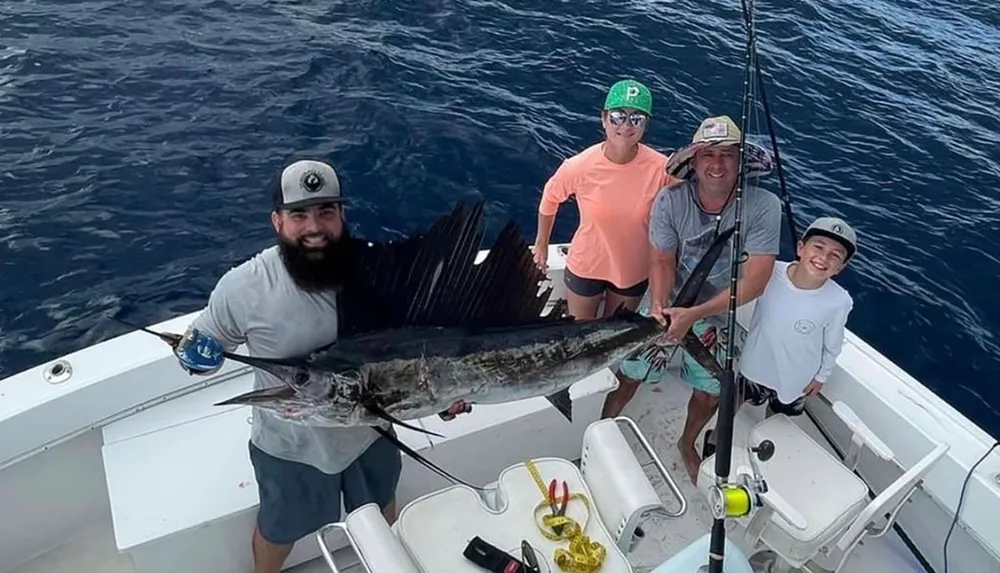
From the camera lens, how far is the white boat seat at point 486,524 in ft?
6.68

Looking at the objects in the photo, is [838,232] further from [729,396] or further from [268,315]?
[268,315]

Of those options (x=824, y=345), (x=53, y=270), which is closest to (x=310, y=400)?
(x=824, y=345)

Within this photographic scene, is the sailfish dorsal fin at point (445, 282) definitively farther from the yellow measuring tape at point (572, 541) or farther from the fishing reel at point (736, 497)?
the fishing reel at point (736, 497)

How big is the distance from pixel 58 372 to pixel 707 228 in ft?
6.76

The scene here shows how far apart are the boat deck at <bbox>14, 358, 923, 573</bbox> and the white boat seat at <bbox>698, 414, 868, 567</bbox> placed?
24 cm

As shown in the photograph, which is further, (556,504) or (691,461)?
(691,461)

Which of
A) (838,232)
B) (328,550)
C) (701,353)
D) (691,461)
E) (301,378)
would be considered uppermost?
(838,232)

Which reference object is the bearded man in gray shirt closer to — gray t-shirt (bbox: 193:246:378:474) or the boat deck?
gray t-shirt (bbox: 193:246:378:474)

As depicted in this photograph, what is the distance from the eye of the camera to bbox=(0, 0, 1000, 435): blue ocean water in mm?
4625

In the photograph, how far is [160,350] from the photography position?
2.64 m

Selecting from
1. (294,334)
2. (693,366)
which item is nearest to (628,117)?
(693,366)

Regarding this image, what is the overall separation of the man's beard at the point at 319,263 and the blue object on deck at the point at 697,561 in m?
0.98

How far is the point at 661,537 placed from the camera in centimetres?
288

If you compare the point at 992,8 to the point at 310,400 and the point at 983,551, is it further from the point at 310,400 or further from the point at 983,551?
the point at 310,400
